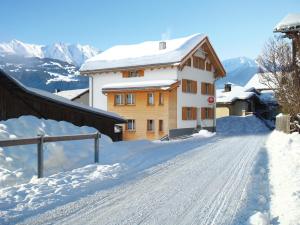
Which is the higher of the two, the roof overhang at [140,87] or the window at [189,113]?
the roof overhang at [140,87]

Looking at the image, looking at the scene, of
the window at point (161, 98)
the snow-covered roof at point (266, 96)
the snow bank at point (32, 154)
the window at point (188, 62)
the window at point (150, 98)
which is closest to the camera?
the snow bank at point (32, 154)

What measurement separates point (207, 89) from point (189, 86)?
15.2ft

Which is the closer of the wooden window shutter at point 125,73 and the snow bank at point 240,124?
the wooden window shutter at point 125,73

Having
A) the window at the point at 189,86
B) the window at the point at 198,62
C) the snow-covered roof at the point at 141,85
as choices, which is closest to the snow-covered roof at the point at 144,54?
the snow-covered roof at the point at 141,85

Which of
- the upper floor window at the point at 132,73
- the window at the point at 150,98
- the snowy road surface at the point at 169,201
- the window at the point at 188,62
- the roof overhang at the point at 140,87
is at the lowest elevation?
the snowy road surface at the point at 169,201

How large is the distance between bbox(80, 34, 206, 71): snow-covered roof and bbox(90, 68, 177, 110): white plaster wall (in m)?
0.86

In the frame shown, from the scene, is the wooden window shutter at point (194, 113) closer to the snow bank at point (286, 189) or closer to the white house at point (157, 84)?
the white house at point (157, 84)

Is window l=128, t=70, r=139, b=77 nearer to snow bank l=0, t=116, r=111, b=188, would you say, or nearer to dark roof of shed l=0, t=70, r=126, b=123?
dark roof of shed l=0, t=70, r=126, b=123

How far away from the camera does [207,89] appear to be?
40156 mm

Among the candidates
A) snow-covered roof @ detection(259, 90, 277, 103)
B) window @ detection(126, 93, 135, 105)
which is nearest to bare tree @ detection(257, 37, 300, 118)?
window @ detection(126, 93, 135, 105)

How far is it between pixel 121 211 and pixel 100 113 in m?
15.0

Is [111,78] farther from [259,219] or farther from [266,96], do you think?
[266,96]

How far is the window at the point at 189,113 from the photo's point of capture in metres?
34.9

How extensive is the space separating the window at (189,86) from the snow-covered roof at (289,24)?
31.6ft
